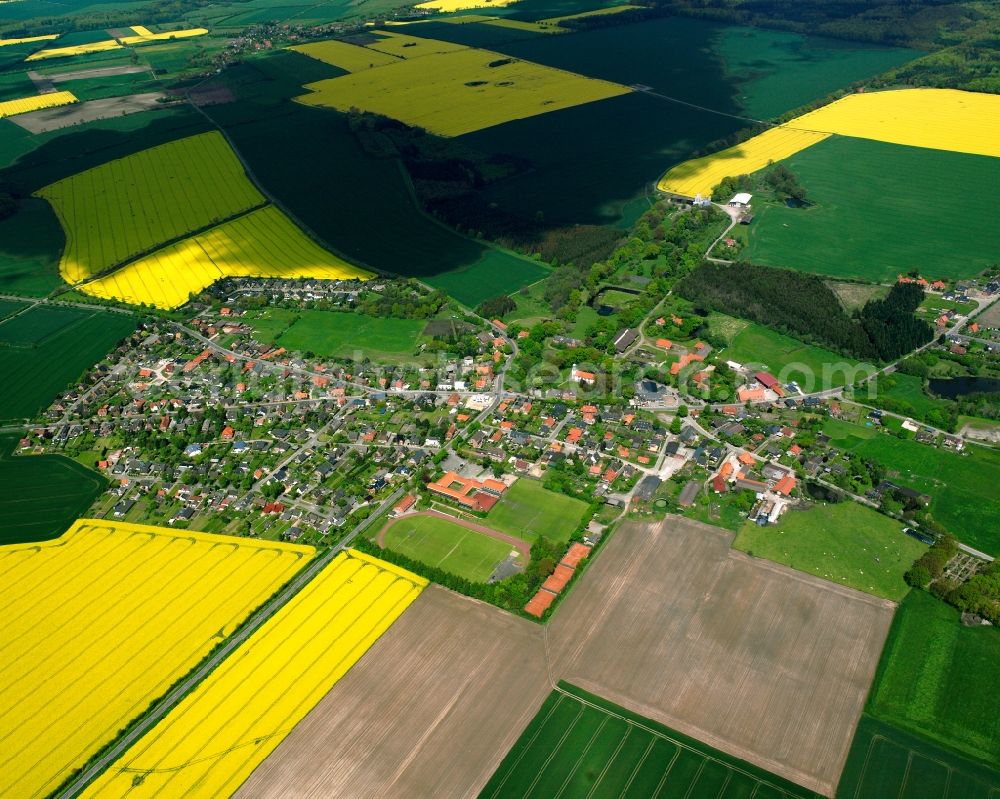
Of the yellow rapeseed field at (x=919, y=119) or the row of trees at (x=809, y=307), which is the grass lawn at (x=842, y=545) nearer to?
the row of trees at (x=809, y=307)

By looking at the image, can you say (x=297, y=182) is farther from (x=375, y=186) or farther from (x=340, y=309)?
(x=340, y=309)

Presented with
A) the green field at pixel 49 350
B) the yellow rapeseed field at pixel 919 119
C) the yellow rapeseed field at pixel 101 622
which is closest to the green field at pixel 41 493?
the yellow rapeseed field at pixel 101 622

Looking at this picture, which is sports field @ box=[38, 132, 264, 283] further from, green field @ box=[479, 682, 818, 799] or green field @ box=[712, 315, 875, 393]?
green field @ box=[479, 682, 818, 799]

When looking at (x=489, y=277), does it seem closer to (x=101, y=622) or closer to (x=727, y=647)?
(x=727, y=647)

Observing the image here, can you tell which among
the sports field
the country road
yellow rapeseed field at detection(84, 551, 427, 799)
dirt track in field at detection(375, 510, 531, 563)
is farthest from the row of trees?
the sports field

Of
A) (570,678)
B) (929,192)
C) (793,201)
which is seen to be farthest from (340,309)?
(929,192)

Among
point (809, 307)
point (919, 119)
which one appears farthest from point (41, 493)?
point (919, 119)
